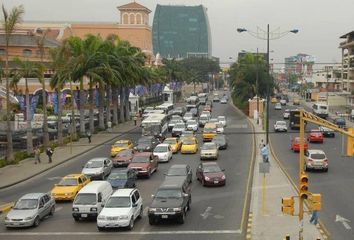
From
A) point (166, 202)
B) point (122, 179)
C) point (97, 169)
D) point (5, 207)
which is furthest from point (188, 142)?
point (166, 202)

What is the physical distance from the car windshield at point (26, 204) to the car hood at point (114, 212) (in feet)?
11.0

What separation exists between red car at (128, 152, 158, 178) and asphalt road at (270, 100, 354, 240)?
8.90m

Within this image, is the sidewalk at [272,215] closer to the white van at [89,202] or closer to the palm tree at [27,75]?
the white van at [89,202]

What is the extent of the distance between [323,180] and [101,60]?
1423 inches

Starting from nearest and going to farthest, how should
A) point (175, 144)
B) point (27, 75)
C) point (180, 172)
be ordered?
1. point (180, 172)
2. point (27, 75)
3. point (175, 144)

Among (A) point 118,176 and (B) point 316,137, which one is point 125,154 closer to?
(A) point 118,176

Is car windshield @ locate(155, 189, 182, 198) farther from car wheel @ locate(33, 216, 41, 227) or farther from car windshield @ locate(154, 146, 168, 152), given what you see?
car windshield @ locate(154, 146, 168, 152)

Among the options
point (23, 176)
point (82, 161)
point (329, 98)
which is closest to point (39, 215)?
point (23, 176)

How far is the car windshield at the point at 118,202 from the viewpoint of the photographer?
25.5 m

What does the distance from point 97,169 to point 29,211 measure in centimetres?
1231

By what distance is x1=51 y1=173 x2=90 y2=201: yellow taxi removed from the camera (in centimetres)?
3178

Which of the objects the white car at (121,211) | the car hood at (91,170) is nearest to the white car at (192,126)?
the car hood at (91,170)

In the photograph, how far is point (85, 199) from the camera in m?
27.1

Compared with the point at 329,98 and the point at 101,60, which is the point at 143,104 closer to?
the point at 329,98
